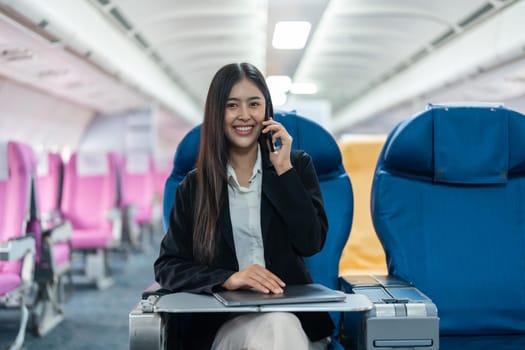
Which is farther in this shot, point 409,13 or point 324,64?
point 324,64

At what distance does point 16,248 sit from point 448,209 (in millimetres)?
2501

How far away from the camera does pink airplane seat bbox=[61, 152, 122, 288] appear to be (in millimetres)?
6402

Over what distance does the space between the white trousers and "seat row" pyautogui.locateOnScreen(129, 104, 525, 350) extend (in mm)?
655

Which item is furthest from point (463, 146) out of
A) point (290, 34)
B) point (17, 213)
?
point (290, 34)

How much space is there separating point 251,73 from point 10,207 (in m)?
2.39

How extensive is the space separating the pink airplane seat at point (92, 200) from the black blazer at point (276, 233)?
443cm

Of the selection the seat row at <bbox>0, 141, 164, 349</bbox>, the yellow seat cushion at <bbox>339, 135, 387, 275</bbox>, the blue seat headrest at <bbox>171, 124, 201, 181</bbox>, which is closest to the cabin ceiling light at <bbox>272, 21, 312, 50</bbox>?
the seat row at <bbox>0, 141, 164, 349</bbox>

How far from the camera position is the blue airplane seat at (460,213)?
2439 mm

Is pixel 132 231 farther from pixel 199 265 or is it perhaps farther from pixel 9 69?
pixel 199 265

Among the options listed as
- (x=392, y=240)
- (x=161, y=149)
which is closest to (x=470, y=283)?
(x=392, y=240)

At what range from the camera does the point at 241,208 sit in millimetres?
2172

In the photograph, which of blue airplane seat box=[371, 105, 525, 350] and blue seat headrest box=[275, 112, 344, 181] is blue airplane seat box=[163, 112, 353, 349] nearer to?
blue seat headrest box=[275, 112, 344, 181]

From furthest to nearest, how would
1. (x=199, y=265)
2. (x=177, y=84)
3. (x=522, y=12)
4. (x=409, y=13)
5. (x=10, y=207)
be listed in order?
1. (x=177, y=84)
2. (x=409, y=13)
3. (x=522, y=12)
4. (x=10, y=207)
5. (x=199, y=265)

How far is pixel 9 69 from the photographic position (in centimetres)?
652
